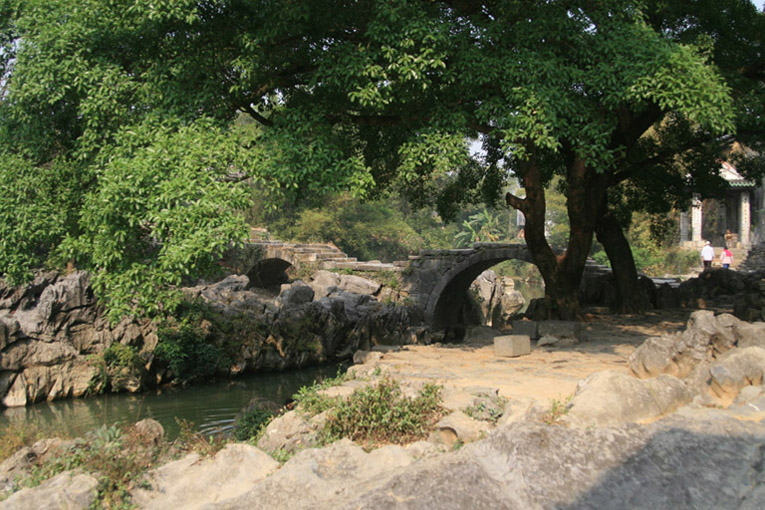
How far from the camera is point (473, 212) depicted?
216 feet

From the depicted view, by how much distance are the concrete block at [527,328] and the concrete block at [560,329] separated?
33 cm

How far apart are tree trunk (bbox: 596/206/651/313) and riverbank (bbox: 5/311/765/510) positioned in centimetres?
1137

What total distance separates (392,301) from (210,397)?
10483 millimetres

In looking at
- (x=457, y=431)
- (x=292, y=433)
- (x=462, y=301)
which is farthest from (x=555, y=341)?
(x=462, y=301)

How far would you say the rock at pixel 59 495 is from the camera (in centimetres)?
609

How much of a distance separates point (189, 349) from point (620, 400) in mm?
12641

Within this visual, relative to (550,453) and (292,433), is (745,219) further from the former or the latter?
(550,453)

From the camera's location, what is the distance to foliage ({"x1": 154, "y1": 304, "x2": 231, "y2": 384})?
652 inches

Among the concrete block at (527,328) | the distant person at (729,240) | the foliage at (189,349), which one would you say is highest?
the distant person at (729,240)

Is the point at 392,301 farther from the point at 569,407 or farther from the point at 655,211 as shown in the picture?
the point at 569,407

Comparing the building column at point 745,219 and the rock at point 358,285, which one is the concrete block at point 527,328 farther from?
the building column at point 745,219

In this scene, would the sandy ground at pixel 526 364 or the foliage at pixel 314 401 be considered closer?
the foliage at pixel 314 401

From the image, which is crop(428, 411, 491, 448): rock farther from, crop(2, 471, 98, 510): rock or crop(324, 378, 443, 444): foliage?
crop(2, 471, 98, 510): rock

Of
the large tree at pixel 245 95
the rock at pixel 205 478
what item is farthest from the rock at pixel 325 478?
the large tree at pixel 245 95
